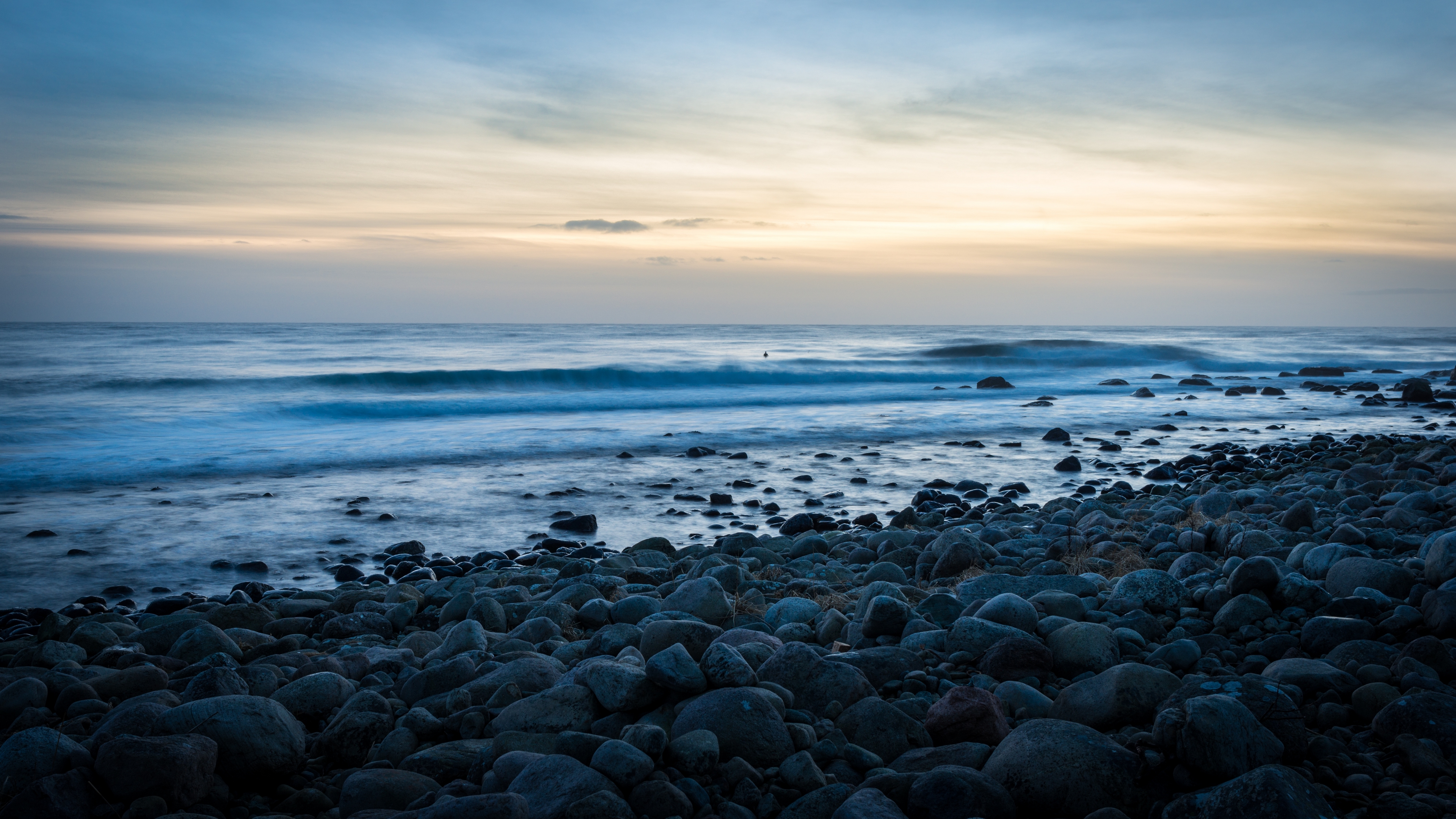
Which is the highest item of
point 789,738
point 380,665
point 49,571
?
point 789,738

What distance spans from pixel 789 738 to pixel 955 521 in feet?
18.5

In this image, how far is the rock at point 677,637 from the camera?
11.2 ft

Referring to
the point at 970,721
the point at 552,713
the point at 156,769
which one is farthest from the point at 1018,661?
the point at 156,769

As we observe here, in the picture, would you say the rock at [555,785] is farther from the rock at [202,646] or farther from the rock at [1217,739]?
the rock at [202,646]

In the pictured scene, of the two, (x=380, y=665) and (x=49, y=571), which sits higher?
(x=380, y=665)

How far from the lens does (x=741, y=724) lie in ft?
8.48

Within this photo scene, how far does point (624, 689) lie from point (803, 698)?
0.62 m

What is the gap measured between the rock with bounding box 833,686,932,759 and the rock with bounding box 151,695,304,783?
1785 millimetres

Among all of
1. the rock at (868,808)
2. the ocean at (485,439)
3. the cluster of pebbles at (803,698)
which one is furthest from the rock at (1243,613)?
the ocean at (485,439)

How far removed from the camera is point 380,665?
3768mm

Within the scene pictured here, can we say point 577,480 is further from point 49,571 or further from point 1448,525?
point 1448,525

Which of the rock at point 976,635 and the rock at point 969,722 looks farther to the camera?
the rock at point 976,635

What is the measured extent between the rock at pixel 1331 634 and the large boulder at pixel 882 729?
4.73 feet

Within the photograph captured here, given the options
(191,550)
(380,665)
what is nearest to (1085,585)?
(380,665)
